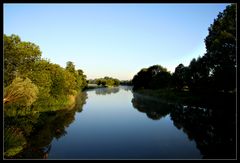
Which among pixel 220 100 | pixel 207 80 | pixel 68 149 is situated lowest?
pixel 68 149

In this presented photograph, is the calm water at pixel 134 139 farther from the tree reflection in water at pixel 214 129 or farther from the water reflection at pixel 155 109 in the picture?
the water reflection at pixel 155 109

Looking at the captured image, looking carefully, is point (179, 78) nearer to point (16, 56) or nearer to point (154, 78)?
point (154, 78)

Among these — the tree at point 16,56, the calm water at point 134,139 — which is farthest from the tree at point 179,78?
the tree at point 16,56

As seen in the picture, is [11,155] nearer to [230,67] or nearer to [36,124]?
[36,124]

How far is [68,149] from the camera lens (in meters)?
19.6

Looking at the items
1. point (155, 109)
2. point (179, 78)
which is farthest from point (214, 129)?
point (179, 78)

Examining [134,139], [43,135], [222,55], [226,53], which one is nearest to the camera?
[134,139]

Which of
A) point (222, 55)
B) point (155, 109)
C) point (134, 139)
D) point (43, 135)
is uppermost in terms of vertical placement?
point (222, 55)

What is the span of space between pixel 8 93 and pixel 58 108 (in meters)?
31.2

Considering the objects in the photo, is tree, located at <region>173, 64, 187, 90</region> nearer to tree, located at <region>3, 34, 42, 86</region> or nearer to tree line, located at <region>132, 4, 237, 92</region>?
tree line, located at <region>132, 4, 237, 92</region>

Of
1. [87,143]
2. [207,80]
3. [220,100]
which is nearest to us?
[87,143]

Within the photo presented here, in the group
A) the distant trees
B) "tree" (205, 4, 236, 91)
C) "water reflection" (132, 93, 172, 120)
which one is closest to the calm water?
"water reflection" (132, 93, 172, 120)

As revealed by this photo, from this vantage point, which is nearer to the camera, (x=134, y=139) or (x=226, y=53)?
(x=134, y=139)

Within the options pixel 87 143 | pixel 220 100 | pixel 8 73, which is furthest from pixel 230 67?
pixel 8 73
